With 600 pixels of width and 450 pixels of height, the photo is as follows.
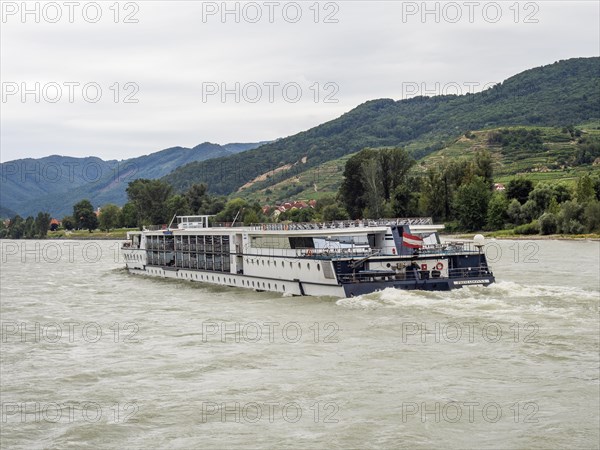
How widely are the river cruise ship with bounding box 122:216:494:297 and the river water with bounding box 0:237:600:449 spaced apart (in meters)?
1.33

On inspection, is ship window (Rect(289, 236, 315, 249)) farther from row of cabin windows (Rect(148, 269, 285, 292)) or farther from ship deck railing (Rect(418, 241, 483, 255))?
ship deck railing (Rect(418, 241, 483, 255))

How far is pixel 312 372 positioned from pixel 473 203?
9227 centimetres

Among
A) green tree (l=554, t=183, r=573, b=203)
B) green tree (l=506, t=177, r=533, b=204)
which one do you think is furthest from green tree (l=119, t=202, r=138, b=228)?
green tree (l=554, t=183, r=573, b=203)

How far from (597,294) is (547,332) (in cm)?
1057

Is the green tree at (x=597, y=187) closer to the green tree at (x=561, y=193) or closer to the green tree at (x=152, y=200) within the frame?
the green tree at (x=561, y=193)

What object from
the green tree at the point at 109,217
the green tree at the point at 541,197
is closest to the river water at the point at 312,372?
the green tree at the point at 541,197

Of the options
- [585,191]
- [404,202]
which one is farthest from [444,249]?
[404,202]

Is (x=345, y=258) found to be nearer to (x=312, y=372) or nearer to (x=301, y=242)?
(x=301, y=242)

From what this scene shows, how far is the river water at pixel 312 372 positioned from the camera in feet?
64.1

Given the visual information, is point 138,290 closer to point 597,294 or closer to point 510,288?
point 510,288

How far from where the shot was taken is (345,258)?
40.9 meters

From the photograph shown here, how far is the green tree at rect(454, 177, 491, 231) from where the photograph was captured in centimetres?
11362

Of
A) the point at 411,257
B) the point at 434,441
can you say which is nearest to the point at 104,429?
the point at 434,441

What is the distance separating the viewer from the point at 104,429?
2022cm
